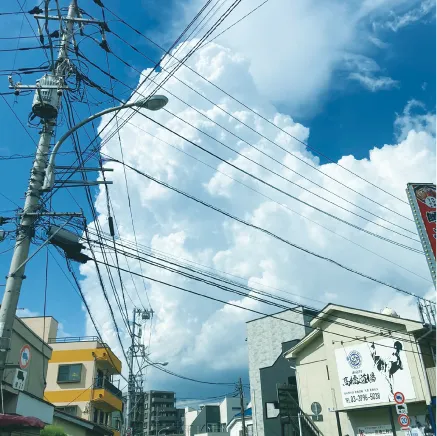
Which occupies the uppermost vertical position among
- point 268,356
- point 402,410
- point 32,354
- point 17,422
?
point 268,356

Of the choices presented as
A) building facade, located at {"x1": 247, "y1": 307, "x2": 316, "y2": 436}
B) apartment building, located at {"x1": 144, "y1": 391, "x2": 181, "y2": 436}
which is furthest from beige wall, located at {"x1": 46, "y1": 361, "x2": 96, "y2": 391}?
apartment building, located at {"x1": 144, "y1": 391, "x2": 181, "y2": 436}

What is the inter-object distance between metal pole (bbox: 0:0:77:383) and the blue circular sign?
22879 mm

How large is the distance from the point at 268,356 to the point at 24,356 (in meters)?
35.8

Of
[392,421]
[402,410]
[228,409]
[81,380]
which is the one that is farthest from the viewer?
[228,409]

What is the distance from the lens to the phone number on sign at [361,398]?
982 inches

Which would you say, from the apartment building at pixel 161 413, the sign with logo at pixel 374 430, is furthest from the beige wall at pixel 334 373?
the apartment building at pixel 161 413

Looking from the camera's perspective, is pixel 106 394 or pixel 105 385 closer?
pixel 106 394

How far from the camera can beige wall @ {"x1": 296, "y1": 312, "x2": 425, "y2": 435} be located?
78.7 ft

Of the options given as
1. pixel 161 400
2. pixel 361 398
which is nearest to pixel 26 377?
pixel 361 398

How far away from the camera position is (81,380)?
3625 centimetres

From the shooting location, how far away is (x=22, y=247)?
976 cm

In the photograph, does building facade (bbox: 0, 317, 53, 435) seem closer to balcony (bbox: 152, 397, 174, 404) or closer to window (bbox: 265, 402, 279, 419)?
window (bbox: 265, 402, 279, 419)

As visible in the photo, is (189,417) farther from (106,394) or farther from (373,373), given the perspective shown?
(373,373)

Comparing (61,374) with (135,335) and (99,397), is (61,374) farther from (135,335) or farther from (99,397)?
(135,335)
